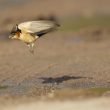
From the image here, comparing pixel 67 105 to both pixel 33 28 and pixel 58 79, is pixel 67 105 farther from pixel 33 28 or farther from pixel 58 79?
pixel 58 79

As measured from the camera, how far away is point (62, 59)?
1897cm

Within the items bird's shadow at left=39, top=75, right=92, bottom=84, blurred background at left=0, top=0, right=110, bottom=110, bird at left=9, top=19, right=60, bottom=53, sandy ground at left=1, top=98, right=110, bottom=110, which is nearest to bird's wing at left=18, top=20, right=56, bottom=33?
bird at left=9, top=19, right=60, bottom=53

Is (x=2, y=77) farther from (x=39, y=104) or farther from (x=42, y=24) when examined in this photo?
(x=39, y=104)

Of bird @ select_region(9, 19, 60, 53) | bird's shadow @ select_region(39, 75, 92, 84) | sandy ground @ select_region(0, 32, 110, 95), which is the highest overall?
bird @ select_region(9, 19, 60, 53)

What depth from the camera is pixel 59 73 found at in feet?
54.4

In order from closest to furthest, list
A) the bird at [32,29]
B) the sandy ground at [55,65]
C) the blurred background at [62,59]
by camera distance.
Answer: the blurred background at [62,59] < the bird at [32,29] < the sandy ground at [55,65]

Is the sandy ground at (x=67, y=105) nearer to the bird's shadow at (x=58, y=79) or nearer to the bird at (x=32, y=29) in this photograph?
the bird at (x=32, y=29)

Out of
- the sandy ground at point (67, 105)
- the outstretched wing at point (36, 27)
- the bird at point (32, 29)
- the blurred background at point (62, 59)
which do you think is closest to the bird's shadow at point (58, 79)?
the blurred background at point (62, 59)

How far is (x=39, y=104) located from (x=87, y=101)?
0.87 metres

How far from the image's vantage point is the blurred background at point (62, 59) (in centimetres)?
1296

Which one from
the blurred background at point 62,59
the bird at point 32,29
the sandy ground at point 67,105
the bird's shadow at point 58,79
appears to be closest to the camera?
the sandy ground at point 67,105

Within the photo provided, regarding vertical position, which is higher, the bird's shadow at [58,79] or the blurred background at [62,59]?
the blurred background at [62,59]

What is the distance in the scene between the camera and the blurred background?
42.5 feet

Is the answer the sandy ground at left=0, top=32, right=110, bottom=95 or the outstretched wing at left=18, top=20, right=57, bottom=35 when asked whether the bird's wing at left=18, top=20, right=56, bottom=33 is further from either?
the sandy ground at left=0, top=32, right=110, bottom=95
